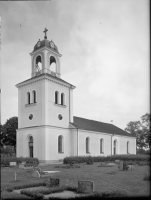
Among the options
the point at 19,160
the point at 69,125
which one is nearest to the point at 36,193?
the point at 19,160

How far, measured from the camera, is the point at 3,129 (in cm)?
4719

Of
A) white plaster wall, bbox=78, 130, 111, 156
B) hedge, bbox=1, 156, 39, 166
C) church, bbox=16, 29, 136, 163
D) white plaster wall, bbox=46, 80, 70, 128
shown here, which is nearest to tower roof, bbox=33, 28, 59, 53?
church, bbox=16, 29, 136, 163

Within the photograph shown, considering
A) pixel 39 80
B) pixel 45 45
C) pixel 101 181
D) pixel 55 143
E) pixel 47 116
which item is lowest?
pixel 55 143

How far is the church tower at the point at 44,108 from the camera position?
29516 millimetres

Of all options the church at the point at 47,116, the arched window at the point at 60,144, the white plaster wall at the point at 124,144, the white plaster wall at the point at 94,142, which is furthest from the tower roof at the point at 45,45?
the white plaster wall at the point at 124,144

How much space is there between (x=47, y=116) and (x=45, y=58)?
8.11m

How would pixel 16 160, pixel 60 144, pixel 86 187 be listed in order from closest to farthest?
pixel 86 187 → pixel 16 160 → pixel 60 144

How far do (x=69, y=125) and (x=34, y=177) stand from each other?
19.2 m

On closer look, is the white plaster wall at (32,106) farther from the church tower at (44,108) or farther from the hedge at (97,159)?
the hedge at (97,159)

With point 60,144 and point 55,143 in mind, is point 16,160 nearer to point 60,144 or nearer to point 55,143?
point 55,143

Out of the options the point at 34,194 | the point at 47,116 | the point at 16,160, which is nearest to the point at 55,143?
the point at 47,116

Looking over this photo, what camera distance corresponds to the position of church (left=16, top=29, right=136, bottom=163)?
29.6 meters

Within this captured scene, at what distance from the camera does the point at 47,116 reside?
29672mm

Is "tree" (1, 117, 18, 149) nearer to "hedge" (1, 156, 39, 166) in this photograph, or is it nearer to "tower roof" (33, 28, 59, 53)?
"tower roof" (33, 28, 59, 53)
